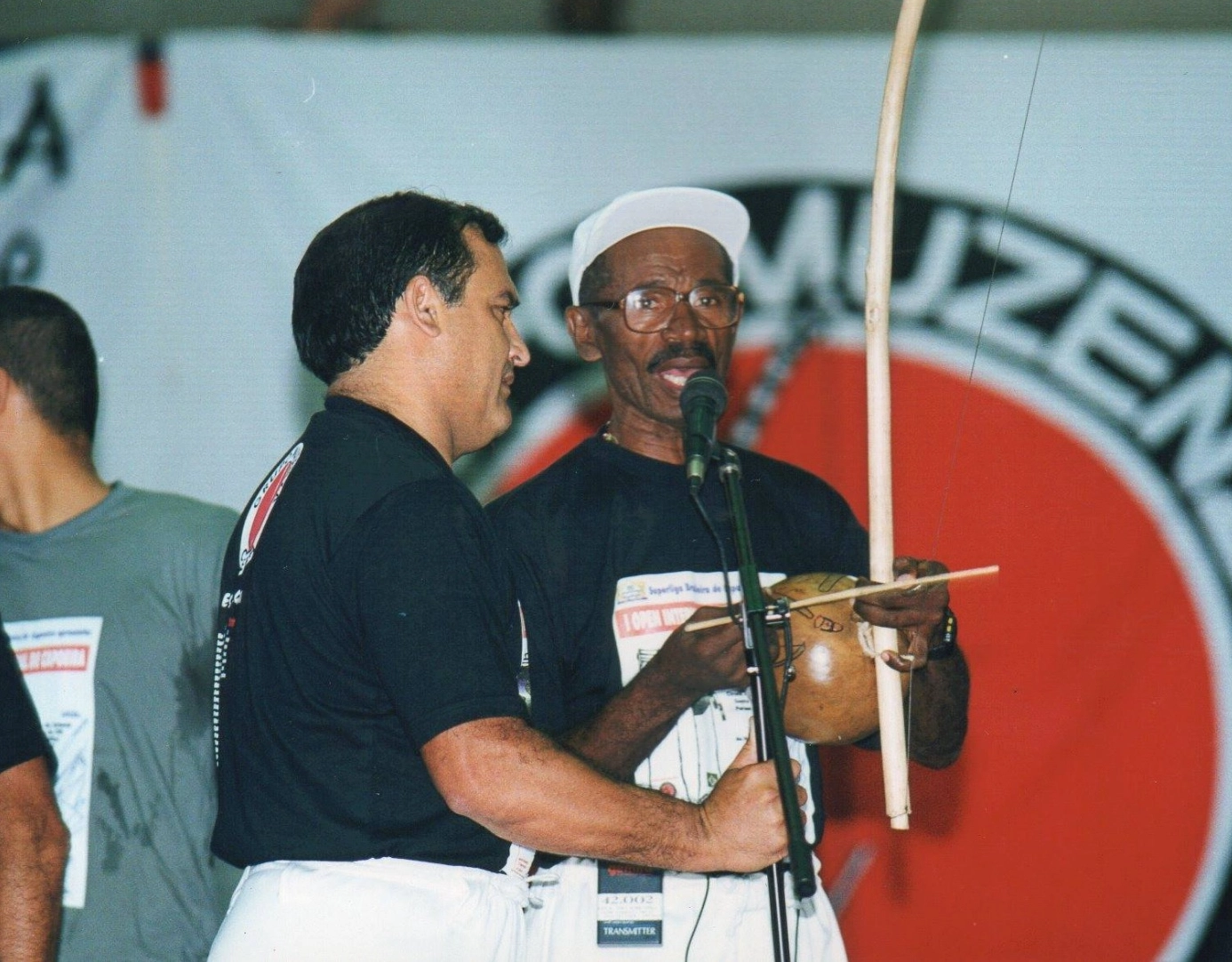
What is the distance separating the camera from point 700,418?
6.40 ft

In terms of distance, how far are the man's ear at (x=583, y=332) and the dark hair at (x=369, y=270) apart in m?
0.67

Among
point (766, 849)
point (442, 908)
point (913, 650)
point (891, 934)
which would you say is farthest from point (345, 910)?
point (891, 934)

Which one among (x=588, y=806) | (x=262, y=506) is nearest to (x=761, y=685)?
(x=588, y=806)

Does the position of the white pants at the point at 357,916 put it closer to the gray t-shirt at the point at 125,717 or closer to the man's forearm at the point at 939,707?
the gray t-shirt at the point at 125,717

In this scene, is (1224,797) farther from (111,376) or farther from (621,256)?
(111,376)

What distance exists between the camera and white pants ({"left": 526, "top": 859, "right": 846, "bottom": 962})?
7.66ft

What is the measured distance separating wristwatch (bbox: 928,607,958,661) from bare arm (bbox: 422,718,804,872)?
53 cm

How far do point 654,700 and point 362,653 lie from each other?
0.66m

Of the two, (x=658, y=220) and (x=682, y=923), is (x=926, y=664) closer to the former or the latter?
(x=682, y=923)

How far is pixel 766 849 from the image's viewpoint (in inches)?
70.4

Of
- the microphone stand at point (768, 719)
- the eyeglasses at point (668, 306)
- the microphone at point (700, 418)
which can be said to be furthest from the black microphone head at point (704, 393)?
the eyeglasses at point (668, 306)

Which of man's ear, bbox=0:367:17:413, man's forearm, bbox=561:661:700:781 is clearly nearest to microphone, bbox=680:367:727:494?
man's forearm, bbox=561:661:700:781

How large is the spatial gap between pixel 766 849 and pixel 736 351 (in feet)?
5.90

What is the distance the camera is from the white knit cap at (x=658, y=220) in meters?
2.73
